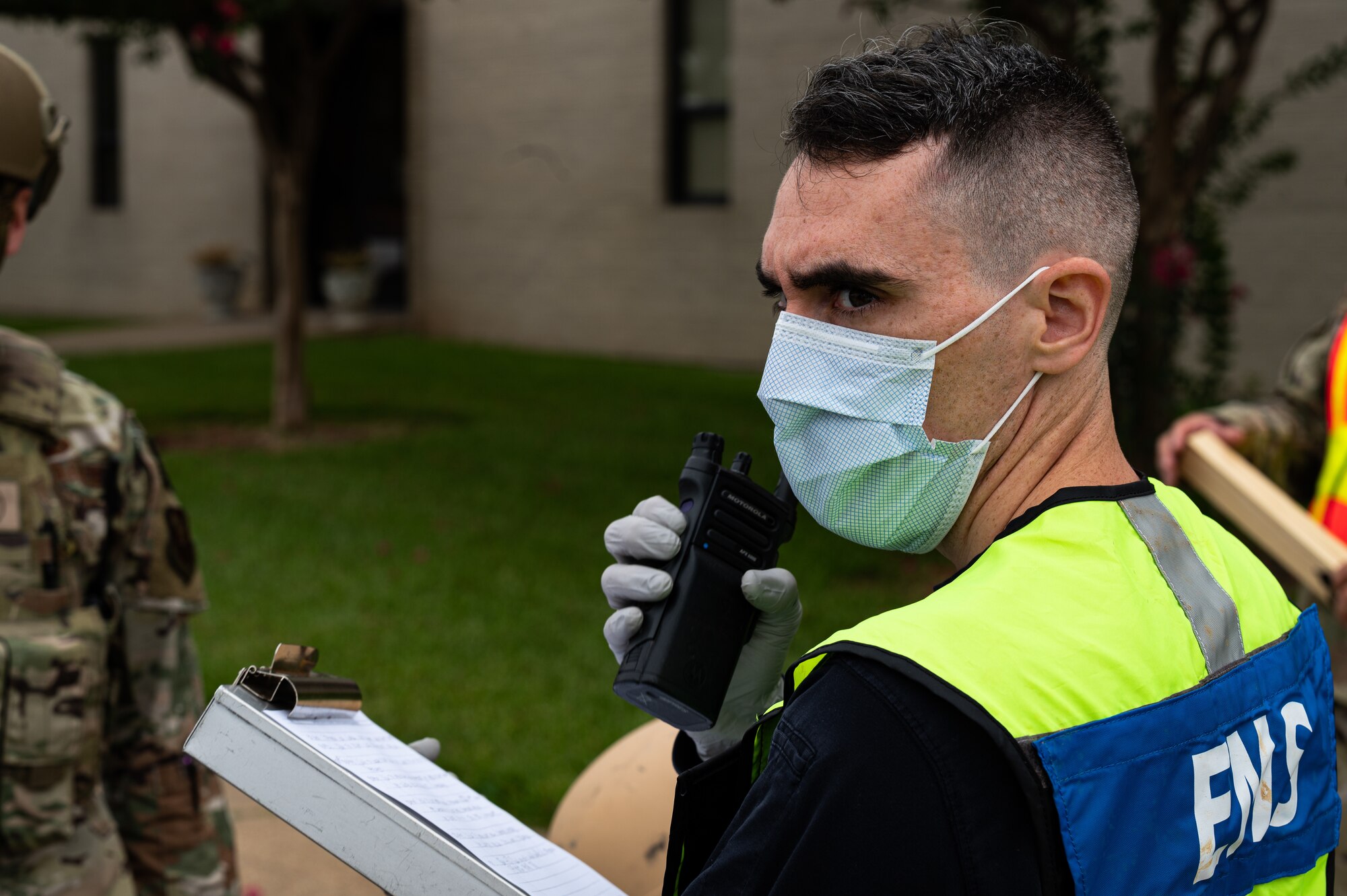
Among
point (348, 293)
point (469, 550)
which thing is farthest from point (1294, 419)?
point (348, 293)

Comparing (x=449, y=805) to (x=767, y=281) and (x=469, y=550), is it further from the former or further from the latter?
(x=469, y=550)

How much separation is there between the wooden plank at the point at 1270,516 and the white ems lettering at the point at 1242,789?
1.59 meters

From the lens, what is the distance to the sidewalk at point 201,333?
54.2 feet

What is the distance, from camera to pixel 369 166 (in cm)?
1917

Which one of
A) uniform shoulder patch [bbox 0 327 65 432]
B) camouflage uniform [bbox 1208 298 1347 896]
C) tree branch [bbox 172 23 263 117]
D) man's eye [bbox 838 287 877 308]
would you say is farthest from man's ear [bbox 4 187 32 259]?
tree branch [bbox 172 23 263 117]

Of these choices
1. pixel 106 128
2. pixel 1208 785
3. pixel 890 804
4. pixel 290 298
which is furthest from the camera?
pixel 106 128

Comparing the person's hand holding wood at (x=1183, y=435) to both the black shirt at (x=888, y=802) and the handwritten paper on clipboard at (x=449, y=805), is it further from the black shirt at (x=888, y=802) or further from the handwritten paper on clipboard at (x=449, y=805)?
the black shirt at (x=888, y=802)

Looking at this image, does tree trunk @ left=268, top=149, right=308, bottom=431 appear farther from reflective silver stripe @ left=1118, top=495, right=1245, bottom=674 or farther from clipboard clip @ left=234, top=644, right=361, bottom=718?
reflective silver stripe @ left=1118, top=495, right=1245, bottom=674

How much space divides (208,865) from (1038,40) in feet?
22.0

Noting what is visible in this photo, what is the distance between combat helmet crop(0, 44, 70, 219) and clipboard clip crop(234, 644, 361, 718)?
1175 mm

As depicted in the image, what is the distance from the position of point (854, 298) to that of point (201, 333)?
1771 cm

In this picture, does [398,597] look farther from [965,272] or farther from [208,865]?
[965,272]

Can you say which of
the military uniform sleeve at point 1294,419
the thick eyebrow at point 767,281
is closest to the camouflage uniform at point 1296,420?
the military uniform sleeve at point 1294,419

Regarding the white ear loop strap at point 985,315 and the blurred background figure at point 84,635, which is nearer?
the white ear loop strap at point 985,315
